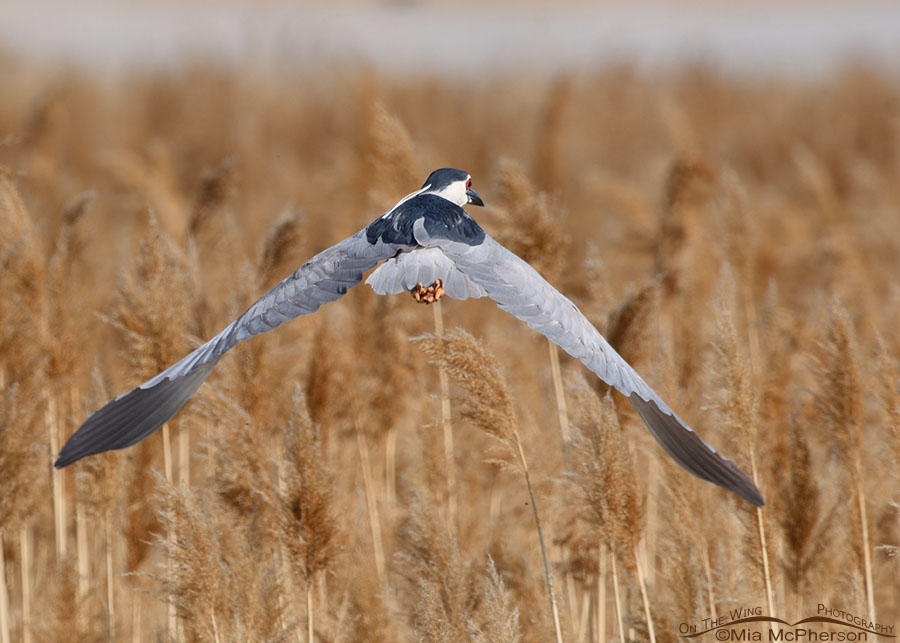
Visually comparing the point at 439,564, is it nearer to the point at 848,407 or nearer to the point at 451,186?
the point at 451,186

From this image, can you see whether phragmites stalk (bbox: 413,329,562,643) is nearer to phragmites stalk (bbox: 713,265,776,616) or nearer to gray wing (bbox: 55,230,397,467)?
gray wing (bbox: 55,230,397,467)

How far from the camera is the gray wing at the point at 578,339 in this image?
Result: 2.17m

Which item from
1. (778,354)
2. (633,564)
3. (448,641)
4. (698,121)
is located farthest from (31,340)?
(698,121)

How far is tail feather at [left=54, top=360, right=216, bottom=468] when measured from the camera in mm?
2170

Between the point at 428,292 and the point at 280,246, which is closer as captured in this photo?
the point at 428,292

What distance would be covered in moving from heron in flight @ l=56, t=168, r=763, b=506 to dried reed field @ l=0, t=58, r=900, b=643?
16cm

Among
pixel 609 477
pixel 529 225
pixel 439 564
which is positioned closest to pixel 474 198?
pixel 529 225

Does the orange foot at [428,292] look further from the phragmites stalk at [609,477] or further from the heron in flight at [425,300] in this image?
the phragmites stalk at [609,477]

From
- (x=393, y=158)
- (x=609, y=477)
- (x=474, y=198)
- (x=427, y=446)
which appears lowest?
(x=609, y=477)

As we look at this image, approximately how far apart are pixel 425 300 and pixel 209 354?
23.9 inches

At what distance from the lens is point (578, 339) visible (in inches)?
86.8

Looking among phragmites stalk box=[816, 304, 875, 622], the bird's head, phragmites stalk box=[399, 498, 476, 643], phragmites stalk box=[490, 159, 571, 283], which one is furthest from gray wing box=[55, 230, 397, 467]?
phragmites stalk box=[816, 304, 875, 622]

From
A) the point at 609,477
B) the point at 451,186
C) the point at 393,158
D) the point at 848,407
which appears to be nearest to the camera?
the point at 609,477

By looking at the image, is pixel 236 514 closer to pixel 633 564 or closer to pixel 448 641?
pixel 448 641
